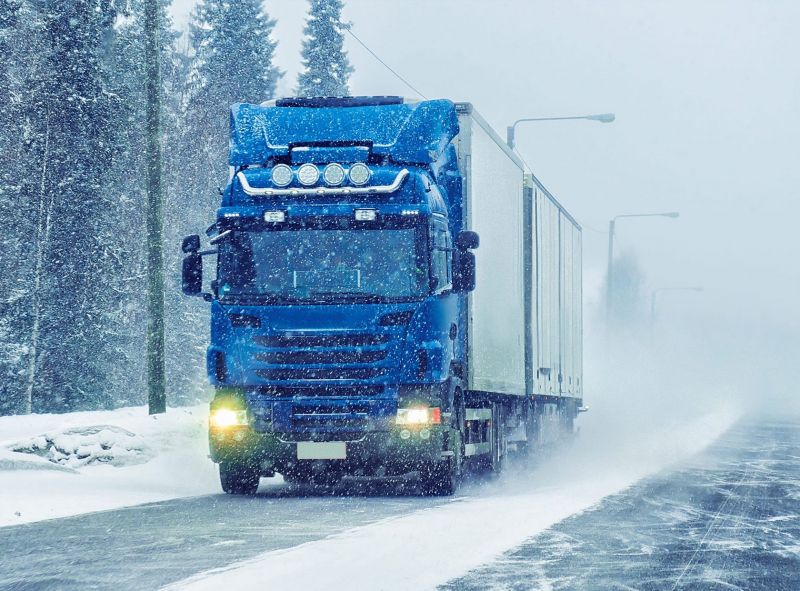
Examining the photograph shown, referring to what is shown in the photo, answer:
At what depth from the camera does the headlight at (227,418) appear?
549 inches

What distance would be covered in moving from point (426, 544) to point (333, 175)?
522cm

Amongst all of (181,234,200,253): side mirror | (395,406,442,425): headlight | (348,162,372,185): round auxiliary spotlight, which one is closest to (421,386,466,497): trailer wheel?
(395,406,442,425): headlight

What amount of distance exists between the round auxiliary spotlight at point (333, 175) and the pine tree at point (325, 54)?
4692 centimetres

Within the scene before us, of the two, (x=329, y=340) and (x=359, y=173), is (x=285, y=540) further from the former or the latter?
(x=359, y=173)

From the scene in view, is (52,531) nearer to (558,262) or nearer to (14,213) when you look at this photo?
(558,262)

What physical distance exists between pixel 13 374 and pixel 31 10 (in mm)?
11311

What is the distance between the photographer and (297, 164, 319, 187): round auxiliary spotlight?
1409 centimetres

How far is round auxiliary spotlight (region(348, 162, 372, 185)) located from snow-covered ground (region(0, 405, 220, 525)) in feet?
12.6

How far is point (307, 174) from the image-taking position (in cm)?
1412

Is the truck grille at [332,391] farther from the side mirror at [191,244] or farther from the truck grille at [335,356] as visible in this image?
the side mirror at [191,244]

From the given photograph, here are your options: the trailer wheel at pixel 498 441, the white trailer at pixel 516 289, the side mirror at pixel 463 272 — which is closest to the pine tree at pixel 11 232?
the white trailer at pixel 516 289

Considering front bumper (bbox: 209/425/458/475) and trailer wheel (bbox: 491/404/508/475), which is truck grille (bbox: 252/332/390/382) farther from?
trailer wheel (bbox: 491/404/508/475)

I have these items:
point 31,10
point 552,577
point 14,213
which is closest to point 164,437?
point 552,577

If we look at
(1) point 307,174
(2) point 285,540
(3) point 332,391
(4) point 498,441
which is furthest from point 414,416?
(4) point 498,441
